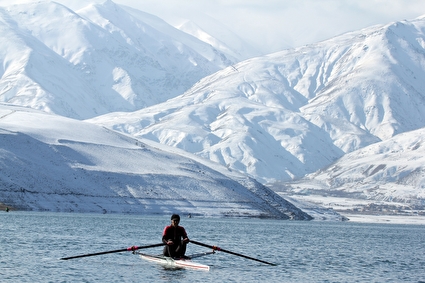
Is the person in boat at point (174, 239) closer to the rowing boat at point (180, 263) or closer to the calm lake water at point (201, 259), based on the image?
the rowing boat at point (180, 263)

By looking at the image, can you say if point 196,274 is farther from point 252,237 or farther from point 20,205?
point 20,205

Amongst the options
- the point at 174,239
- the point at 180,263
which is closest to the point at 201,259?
the point at 180,263

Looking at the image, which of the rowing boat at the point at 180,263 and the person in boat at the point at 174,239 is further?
the rowing boat at the point at 180,263

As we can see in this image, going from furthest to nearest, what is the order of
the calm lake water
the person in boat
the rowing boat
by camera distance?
the rowing boat → the person in boat → the calm lake water

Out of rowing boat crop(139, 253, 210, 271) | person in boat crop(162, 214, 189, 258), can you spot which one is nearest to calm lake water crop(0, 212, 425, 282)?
rowing boat crop(139, 253, 210, 271)

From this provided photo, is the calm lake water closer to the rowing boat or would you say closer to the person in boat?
the rowing boat

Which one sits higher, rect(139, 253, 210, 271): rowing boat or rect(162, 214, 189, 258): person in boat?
rect(162, 214, 189, 258): person in boat

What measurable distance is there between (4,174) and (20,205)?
1406 cm

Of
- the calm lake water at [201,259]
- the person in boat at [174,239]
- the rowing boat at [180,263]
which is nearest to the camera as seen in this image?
the calm lake water at [201,259]

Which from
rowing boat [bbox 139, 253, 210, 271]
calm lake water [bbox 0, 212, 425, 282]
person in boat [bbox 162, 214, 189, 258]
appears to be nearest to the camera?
calm lake water [bbox 0, 212, 425, 282]

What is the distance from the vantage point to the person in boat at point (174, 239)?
7119 cm

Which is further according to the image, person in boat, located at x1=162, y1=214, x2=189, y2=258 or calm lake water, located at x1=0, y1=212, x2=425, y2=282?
person in boat, located at x1=162, y1=214, x2=189, y2=258

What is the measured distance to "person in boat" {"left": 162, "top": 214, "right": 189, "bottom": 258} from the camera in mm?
71188

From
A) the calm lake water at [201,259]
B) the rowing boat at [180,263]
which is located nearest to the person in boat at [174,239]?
the rowing boat at [180,263]
